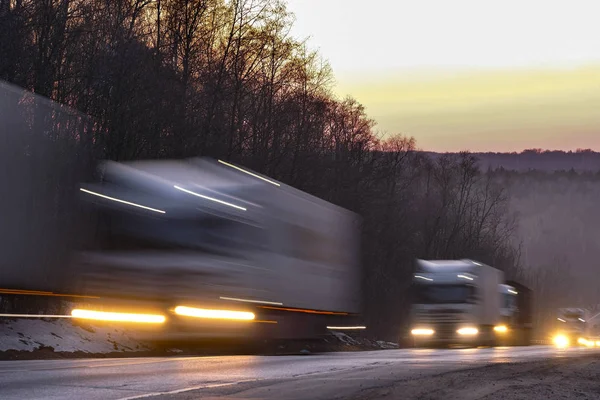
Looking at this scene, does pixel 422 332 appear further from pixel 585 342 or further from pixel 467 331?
pixel 585 342

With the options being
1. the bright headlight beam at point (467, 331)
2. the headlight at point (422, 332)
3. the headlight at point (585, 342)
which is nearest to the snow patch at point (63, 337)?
the headlight at point (422, 332)

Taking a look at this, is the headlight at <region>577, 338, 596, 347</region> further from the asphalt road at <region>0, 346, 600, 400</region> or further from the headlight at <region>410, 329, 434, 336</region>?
the asphalt road at <region>0, 346, 600, 400</region>

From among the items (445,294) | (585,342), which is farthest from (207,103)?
(585,342)

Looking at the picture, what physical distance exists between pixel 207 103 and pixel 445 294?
1629 cm

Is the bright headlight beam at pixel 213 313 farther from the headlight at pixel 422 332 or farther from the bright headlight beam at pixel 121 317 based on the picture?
the headlight at pixel 422 332

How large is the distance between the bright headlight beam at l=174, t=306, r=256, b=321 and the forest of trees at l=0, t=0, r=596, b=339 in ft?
12.1

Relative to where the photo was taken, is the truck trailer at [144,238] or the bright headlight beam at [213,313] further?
the bright headlight beam at [213,313]

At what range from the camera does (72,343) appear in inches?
1174

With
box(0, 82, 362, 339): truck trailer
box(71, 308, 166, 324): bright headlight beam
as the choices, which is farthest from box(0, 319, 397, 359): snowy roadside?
box(71, 308, 166, 324): bright headlight beam

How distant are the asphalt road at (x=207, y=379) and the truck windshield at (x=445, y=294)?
67.0 feet

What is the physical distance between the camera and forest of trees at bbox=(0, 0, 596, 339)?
35.8 meters

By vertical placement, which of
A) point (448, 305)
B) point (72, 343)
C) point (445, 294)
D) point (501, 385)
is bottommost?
point (72, 343)

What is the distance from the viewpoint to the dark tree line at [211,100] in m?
36.8

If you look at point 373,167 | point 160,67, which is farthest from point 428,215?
point 160,67
